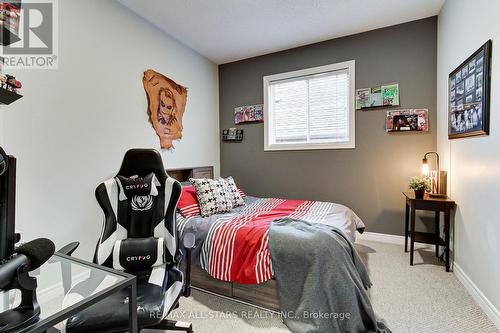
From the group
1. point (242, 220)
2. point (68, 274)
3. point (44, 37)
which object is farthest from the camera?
point (242, 220)

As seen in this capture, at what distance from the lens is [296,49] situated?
3.58m

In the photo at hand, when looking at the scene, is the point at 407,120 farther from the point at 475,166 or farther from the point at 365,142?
the point at 475,166

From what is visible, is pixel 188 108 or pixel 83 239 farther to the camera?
pixel 188 108

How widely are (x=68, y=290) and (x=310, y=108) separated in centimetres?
337

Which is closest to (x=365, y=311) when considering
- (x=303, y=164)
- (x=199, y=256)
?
(x=199, y=256)

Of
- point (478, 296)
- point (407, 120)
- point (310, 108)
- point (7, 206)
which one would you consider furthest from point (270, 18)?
point (478, 296)

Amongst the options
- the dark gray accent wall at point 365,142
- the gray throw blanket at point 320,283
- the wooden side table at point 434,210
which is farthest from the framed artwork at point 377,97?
the gray throw blanket at point 320,283

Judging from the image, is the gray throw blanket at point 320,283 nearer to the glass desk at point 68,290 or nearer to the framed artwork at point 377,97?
the glass desk at point 68,290

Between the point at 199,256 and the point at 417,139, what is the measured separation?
2922mm

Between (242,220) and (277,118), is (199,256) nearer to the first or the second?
(242,220)

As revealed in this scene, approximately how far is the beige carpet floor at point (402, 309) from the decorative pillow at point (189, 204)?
72cm

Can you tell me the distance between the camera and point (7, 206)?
0.69m

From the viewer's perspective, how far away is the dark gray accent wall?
296 centimetres

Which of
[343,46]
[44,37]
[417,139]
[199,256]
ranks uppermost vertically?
[343,46]
